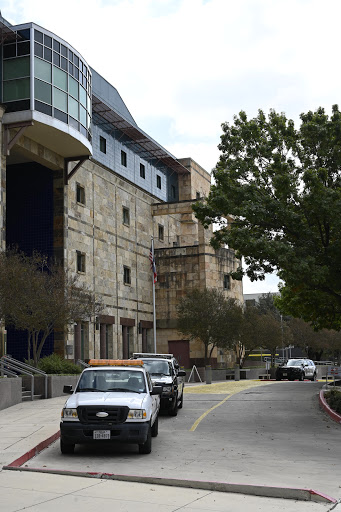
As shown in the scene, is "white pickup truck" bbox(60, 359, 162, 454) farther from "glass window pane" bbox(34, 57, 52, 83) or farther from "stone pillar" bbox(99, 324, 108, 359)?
"stone pillar" bbox(99, 324, 108, 359)

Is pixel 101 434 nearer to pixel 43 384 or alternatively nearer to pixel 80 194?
pixel 43 384

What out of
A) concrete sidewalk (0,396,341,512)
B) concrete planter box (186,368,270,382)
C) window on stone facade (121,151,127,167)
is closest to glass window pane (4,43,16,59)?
window on stone facade (121,151,127,167)

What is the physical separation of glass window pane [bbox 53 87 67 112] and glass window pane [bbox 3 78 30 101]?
5.11ft

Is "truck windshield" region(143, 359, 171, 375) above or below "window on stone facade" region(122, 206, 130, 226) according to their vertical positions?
below

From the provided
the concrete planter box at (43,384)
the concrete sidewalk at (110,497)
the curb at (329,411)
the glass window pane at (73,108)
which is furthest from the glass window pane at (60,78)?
the concrete sidewalk at (110,497)

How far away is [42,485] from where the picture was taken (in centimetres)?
975

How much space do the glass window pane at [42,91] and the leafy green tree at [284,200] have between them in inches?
616

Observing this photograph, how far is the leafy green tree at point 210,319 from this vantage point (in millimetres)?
47625

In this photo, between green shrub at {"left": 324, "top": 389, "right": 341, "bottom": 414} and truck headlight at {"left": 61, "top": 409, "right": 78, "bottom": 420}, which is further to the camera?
green shrub at {"left": 324, "top": 389, "right": 341, "bottom": 414}

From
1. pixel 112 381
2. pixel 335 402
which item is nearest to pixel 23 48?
pixel 335 402

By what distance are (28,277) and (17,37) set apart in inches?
542

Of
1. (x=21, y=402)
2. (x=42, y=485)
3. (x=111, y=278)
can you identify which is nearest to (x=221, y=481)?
(x=42, y=485)

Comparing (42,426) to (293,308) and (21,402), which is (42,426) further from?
(293,308)

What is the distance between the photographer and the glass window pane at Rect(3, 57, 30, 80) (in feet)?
112
